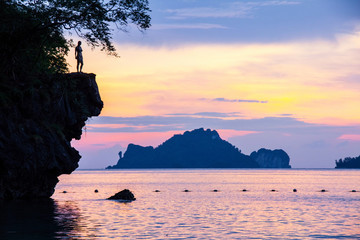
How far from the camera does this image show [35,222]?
120 feet

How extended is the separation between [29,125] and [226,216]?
24.3 meters

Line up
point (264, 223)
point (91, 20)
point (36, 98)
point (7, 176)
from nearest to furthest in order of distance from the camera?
1. point (91, 20)
2. point (264, 223)
3. point (7, 176)
4. point (36, 98)

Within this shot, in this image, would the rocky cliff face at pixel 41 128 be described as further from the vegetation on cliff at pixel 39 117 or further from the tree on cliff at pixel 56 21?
the tree on cliff at pixel 56 21

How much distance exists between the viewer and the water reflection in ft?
99.9

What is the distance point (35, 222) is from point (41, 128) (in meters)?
20.1

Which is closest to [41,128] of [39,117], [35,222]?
[39,117]

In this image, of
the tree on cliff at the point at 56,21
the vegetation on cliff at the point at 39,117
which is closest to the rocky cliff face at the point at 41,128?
→ the vegetation on cliff at the point at 39,117

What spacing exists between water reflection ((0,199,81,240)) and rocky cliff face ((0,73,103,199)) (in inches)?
167

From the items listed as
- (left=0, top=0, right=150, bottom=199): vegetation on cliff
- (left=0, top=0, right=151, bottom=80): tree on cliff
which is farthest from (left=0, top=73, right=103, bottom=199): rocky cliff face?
(left=0, top=0, right=151, bottom=80): tree on cliff

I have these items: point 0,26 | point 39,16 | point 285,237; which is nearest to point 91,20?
point 39,16

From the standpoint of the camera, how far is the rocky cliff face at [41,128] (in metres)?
50.4

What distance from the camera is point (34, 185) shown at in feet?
186

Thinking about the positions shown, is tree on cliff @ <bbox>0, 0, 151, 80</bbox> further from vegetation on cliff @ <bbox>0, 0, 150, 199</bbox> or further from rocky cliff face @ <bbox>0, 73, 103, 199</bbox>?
rocky cliff face @ <bbox>0, 73, 103, 199</bbox>

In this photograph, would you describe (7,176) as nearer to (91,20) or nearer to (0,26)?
(0,26)
